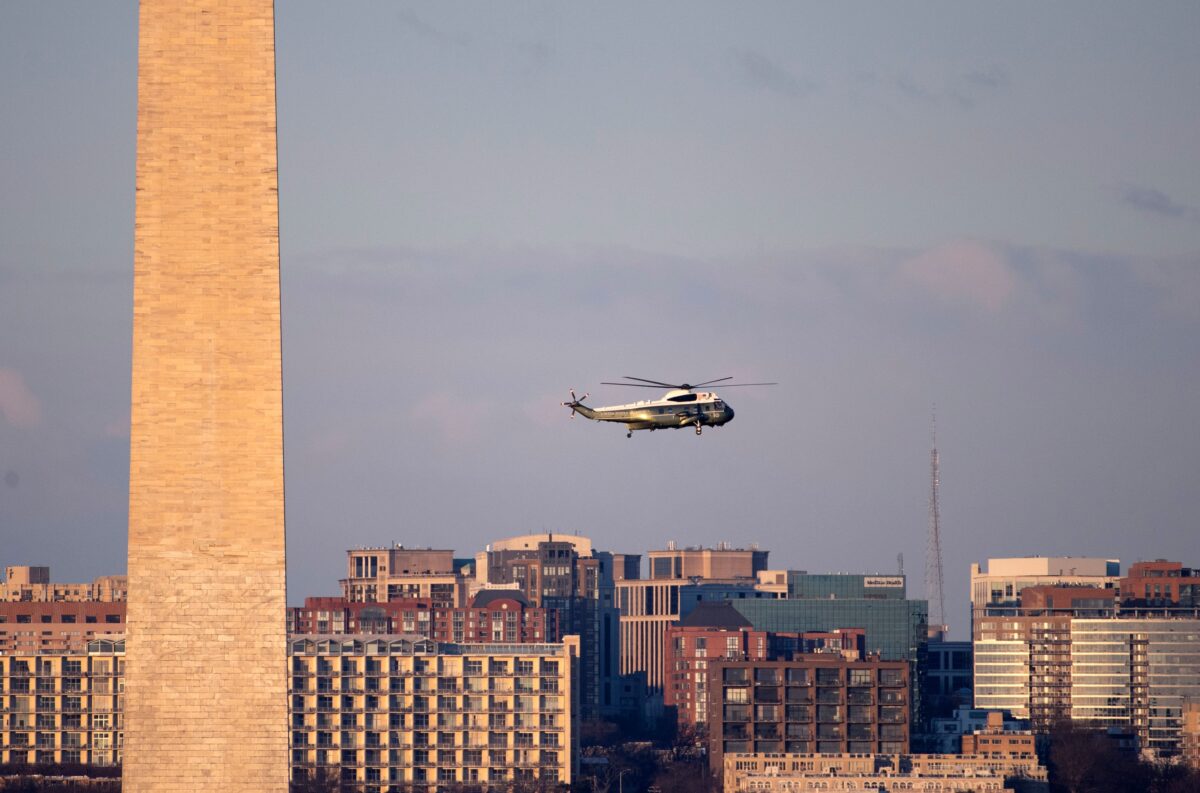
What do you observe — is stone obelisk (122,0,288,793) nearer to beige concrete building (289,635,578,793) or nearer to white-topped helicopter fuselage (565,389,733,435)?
white-topped helicopter fuselage (565,389,733,435)

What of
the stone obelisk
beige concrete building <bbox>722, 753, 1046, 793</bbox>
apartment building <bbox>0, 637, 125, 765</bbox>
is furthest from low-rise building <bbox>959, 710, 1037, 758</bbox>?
the stone obelisk

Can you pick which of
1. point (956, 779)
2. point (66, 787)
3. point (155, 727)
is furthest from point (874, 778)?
point (155, 727)

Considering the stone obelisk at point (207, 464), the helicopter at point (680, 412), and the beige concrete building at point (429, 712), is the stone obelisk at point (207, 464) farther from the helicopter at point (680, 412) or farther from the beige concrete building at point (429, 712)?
the beige concrete building at point (429, 712)

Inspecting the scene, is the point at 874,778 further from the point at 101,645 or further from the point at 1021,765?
the point at 101,645

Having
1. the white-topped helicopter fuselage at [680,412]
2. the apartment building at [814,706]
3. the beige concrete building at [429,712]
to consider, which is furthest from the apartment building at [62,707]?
the white-topped helicopter fuselage at [680,412]

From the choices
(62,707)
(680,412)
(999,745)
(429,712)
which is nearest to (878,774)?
(999,745)
